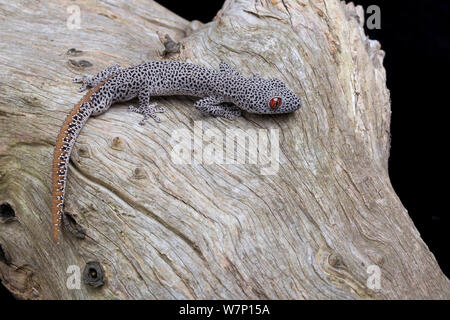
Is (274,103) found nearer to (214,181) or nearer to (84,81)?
(214,181)

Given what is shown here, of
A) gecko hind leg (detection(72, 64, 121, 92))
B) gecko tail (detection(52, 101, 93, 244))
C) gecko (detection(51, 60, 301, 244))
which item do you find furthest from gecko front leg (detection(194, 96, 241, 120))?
gecko tail (detection(52, 101, 93, 244))

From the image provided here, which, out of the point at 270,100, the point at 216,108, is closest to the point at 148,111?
the point at 216,108

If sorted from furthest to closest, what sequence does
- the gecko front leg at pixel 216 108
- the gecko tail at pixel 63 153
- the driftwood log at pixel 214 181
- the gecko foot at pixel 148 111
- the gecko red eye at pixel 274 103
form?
the gecko front leg at pixel 216 108 < the gecko foot at pixel 148 111 < the gecko red eye at pixel 274 103 < the gecko tail at pixel 63 153 < the driftwood log at pixel 214 181

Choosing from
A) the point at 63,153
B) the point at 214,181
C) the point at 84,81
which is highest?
the point at 84,81

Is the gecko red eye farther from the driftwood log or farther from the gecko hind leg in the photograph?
the gecko hind leg

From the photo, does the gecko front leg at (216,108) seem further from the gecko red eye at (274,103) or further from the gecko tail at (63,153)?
the gecko tail at (63,153)

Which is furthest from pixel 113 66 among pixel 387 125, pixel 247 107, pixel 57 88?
pixel 387 125

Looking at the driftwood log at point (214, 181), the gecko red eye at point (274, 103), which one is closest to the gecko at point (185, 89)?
the gecko red eye at point (274, 103)
